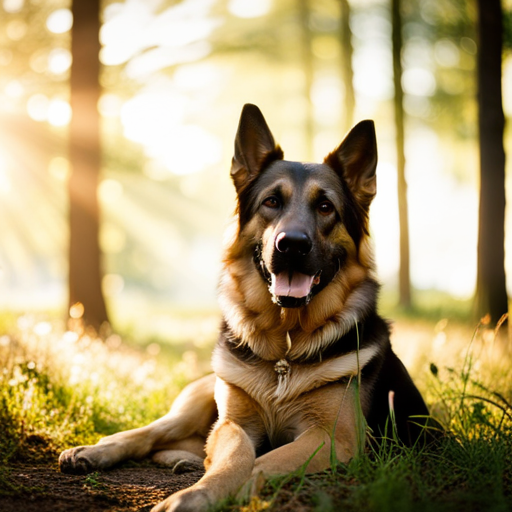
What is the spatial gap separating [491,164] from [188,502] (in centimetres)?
730

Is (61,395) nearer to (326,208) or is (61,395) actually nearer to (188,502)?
(188,502)

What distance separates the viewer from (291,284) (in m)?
3.79

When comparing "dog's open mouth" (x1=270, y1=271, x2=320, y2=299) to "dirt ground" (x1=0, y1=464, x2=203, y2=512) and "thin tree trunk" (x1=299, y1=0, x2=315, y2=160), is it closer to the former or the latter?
"dirt ground" (x1=0, y1=464, x2=203, y2=512)

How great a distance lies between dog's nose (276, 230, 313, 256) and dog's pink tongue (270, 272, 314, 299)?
0.20 meters

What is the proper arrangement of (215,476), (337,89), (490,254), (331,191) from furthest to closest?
(337,89) → (490,254) → (331,191) → (215,476)

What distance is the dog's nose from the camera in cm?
363

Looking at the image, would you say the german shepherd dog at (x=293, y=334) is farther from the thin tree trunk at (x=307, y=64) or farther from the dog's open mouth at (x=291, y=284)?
the thin tree trunk at (x=307, y=64)

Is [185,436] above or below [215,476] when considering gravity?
below

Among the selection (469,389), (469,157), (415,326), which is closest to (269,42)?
(469,157)

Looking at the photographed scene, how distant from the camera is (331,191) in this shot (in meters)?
4.10

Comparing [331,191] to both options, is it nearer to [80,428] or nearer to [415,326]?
[80,428]

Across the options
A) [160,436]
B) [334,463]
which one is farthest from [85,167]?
[334,463]

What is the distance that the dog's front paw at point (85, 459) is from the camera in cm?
389

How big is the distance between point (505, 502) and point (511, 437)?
3.44 feet
